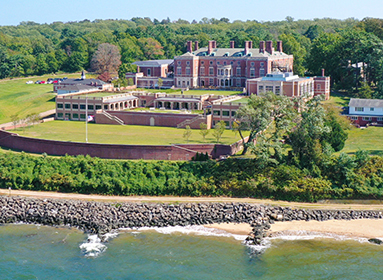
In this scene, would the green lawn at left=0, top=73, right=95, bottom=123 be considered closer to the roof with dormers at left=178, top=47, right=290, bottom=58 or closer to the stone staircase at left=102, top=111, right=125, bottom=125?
the stone staircase at left=102, top=111, right=125, bottom=125

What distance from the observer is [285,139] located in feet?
179

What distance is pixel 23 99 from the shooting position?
9819 centimetres

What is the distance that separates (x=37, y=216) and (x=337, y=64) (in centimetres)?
6197

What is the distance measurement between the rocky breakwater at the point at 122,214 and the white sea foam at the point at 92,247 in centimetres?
156

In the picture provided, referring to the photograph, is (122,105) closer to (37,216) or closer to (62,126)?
(62,126)

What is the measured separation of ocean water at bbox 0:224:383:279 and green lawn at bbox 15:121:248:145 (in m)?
19.6

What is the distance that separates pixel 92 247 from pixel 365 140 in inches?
1390

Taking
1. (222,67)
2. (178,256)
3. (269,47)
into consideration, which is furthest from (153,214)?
(269,47)

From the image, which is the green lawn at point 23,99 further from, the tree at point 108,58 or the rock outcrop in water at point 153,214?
the rock outcrop in water at point 153,214

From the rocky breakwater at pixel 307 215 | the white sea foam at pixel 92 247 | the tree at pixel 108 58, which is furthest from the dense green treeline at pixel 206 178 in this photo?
the tree at pixel 108 58

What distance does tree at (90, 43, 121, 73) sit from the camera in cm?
11969

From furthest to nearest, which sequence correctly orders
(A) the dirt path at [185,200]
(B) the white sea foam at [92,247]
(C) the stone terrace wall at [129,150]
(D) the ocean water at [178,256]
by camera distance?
(C) the stone terrace wall at [129,150] < (A) the dirt path at [185,200] < (B) the white sea foam at [92,247] < (D) the ocean water at [178,256]

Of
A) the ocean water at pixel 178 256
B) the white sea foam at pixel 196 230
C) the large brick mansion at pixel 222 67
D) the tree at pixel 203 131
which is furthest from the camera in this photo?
the large brick mansion at pixel 222 67

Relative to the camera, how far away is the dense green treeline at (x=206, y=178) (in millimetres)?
50031
